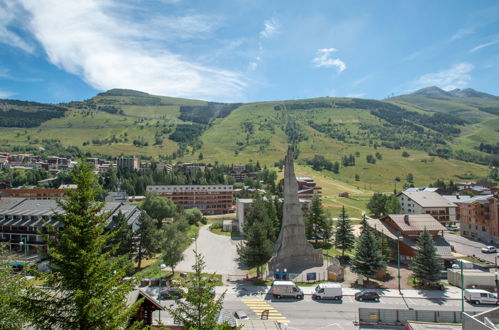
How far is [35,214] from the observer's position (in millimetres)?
62500

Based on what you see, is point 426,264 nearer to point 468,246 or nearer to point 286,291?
point 286,291

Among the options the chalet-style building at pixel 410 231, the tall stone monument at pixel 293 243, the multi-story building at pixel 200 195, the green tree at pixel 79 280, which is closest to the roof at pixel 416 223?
the chalet-style building at pixel 410 231

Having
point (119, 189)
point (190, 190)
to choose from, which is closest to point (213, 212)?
point (190, 190)

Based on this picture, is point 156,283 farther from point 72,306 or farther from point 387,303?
point 72,306

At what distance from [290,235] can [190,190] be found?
8328 centimetres

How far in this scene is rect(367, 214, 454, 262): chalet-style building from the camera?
2032 inches

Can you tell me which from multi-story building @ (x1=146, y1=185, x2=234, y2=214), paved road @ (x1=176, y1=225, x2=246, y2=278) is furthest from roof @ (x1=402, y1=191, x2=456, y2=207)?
multi-story building @ (x1=146, y1=185, x2=234, y2=214)

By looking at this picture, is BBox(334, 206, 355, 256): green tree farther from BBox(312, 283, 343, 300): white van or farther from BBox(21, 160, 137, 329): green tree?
BBox(21, 160, 137, 329): green tree

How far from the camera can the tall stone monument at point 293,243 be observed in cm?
4909

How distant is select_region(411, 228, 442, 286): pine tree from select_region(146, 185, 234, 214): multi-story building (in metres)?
92.1

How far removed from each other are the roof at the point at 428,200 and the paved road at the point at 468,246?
9574mm

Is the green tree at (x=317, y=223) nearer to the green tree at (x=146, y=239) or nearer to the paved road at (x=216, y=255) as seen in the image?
the paved road at (x=216, y=255)

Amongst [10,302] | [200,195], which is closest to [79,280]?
[10,302]

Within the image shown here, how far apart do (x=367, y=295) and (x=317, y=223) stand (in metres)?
29.3
